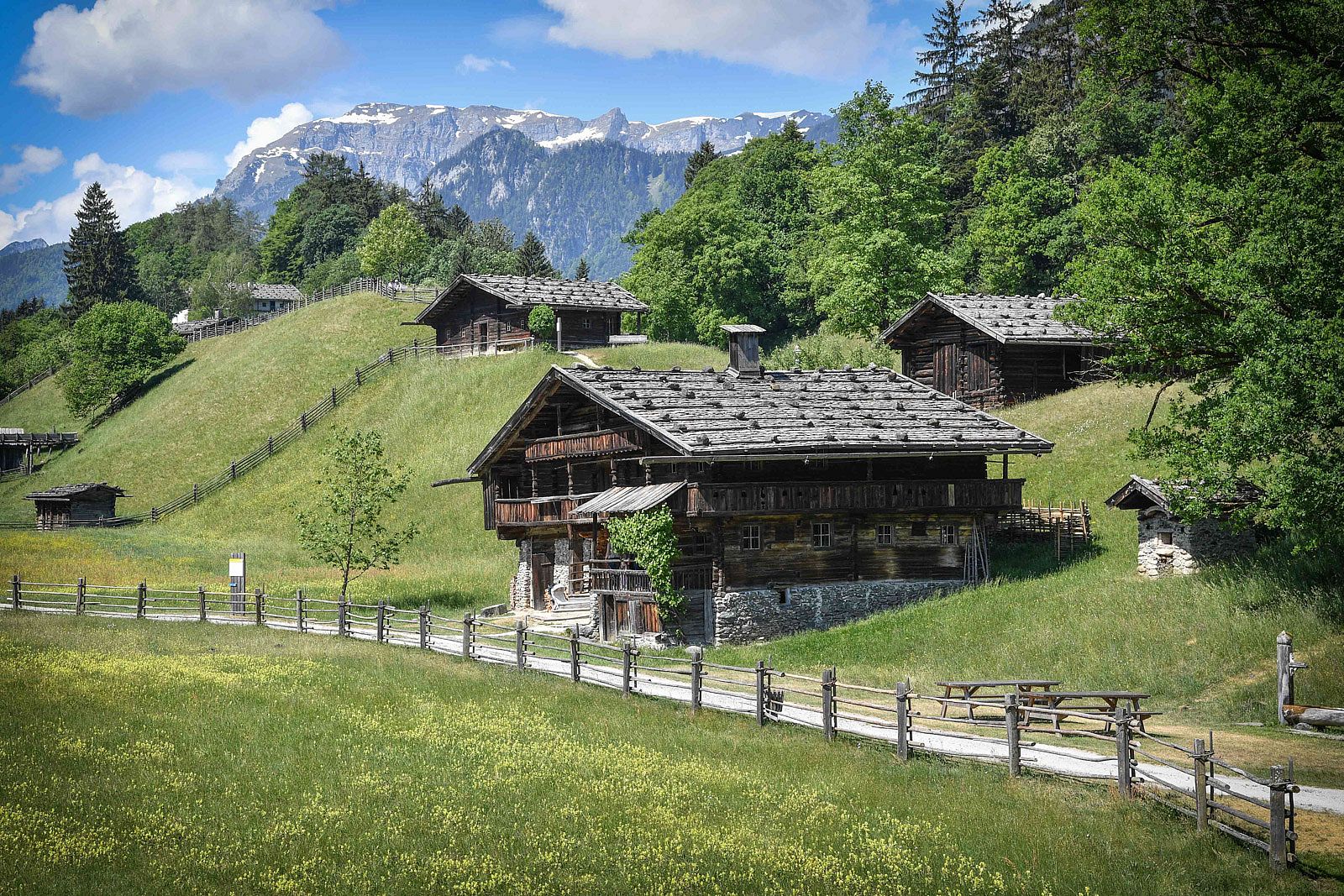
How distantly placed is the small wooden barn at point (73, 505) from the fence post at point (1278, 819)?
6463 centimetres

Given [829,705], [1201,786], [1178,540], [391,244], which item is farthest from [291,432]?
[1201,786]

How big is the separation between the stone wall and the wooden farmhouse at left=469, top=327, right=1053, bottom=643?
5442mm

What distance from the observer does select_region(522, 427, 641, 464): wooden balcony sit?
115 ft

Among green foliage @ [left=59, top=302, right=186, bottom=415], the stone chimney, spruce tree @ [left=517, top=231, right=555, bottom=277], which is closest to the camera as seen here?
the stone chimney

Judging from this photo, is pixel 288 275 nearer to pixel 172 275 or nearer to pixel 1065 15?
pixel 172 275

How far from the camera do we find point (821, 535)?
1330 inches

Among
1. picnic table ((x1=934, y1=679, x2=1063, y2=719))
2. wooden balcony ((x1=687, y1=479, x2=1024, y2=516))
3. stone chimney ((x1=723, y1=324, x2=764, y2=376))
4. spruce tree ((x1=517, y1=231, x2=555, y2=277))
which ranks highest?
spruce tree ((x1=517, y1=231, x2=555, y2=277))

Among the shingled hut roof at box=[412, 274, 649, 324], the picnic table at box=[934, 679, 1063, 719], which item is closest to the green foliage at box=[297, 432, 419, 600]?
the picnic table at box=[934, 679, 1063, 719]

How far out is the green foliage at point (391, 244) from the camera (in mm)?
110125

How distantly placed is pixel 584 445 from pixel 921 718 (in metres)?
19.3

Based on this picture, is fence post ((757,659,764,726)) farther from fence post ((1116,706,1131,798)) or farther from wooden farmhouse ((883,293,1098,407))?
wooden farmhouse ((883,293,1098,407))

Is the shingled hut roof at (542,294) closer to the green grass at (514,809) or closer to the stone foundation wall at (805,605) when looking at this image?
the stone foundation wall at (805,605)

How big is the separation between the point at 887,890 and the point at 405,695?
13.3 m

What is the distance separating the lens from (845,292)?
59.2 m
